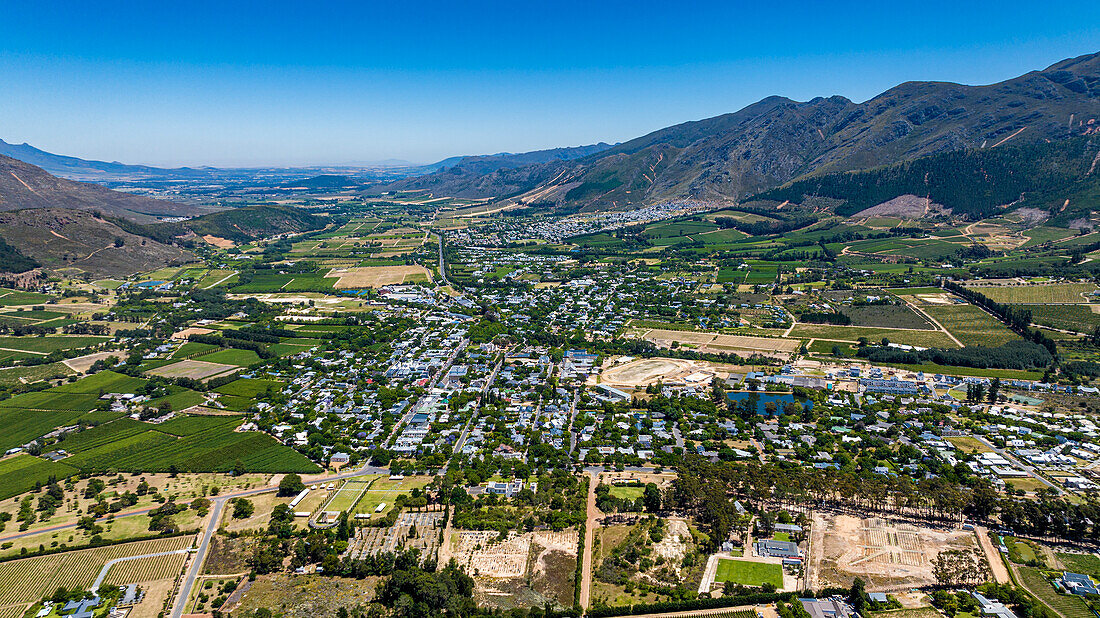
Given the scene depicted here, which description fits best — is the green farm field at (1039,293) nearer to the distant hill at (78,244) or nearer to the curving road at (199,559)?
the curving road at (199,559)

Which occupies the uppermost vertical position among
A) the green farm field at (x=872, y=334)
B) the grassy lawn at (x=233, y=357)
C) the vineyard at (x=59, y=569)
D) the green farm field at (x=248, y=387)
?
the green farm field at (x=872, y=334)

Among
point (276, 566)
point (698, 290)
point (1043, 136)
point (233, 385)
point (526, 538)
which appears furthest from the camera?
point (1043, 136)

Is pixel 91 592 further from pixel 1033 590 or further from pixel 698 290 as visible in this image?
pixel 698 290

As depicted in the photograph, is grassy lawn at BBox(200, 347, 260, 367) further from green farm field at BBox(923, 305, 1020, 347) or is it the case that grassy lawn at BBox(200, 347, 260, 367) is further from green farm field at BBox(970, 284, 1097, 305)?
green farm field at BBox(970, 284, 1097, 305)

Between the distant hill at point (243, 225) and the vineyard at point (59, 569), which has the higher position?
the distant hill at point (243, 225)

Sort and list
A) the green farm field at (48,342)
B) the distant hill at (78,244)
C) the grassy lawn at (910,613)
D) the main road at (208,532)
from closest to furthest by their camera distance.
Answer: the grassy lawn at (910,613)
the main road at (208,532)
the green farm field at (48,342)
the distant hill at (78,244)

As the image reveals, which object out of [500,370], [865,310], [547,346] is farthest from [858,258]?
[500,370]

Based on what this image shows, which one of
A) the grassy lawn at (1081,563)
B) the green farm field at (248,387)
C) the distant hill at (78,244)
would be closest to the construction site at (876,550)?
the grassy lawn at (1081,563)
